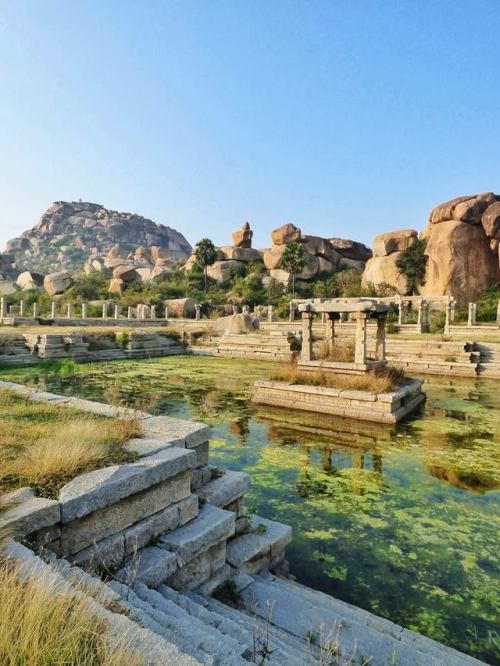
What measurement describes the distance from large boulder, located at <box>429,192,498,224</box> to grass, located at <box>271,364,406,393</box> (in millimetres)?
31055

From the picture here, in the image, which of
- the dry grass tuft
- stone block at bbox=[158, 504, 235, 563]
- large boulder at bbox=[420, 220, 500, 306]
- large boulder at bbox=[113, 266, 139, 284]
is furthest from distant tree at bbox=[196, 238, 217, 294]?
the dry grass tuft

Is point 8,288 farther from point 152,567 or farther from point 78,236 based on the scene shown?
point 78,236

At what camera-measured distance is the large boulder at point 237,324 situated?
25922 mm

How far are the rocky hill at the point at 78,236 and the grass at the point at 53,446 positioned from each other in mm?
107092

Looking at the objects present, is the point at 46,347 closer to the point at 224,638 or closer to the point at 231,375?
the point at 231,375

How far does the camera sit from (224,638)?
7.10 ft

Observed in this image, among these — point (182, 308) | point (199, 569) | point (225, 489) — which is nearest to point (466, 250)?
point (182, 308)

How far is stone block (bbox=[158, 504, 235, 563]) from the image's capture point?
3113 mm

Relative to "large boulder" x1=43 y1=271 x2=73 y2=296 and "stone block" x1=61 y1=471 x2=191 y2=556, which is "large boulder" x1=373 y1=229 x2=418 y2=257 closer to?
"large boulder" x1=43 y1=271 x2=73 y2=296

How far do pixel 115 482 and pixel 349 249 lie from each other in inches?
2136

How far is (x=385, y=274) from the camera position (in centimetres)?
4206

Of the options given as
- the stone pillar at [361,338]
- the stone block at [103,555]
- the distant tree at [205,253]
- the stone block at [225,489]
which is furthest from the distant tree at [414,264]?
the stone block at [103,555]

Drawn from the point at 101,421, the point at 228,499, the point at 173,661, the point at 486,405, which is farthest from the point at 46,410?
the point at 486,405

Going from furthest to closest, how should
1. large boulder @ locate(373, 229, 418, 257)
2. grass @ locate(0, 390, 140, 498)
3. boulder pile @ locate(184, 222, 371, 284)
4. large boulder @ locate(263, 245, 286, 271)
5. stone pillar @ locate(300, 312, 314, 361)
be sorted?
large boulder @ locate(263, 245, 286, 271) < boulder pile @ locate(184, 222, 371, 284) < large boulder @ locate(373, 229, 418, 257) < stone pillar @ locate(300, 312, 314, 361) < grass @ locate(0, 390, 140, 498)
